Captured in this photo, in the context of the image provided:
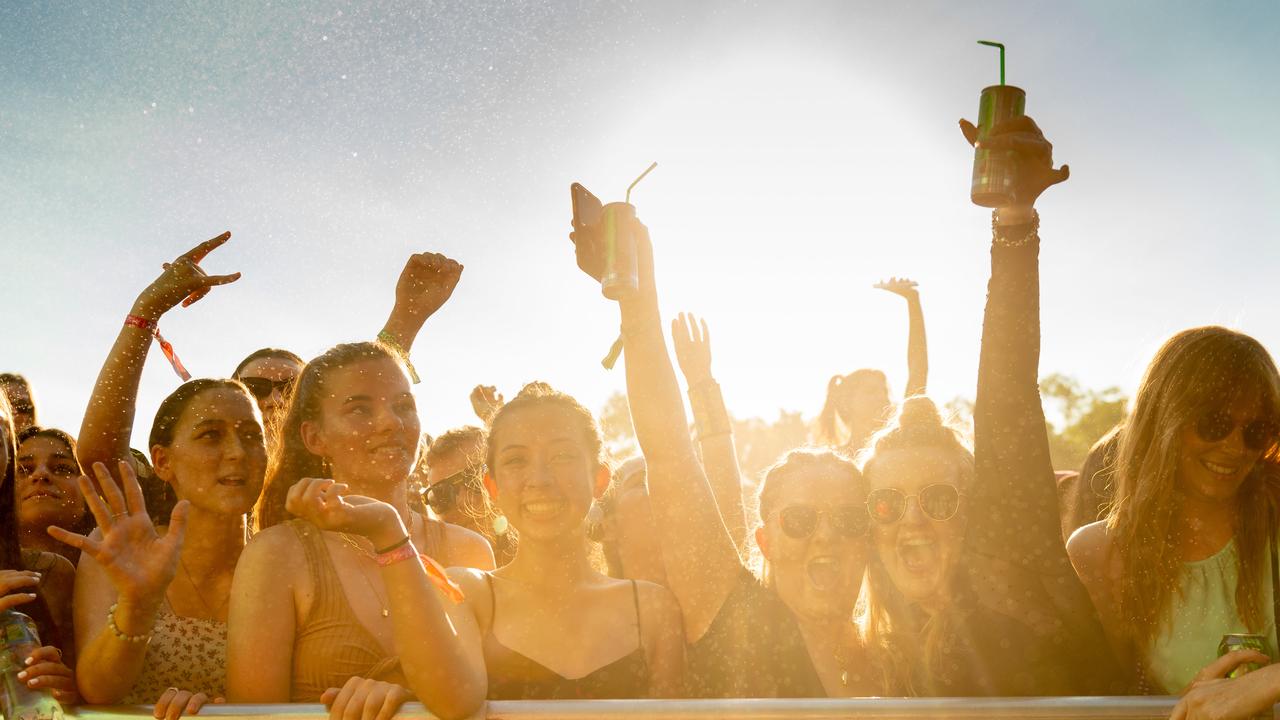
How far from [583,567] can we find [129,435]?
209cm

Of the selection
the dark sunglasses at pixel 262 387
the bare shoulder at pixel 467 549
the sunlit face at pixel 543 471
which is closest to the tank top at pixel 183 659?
the bare shoulder at pixel 467 549

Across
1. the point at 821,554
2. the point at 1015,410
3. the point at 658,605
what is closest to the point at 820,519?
the point at 821,554

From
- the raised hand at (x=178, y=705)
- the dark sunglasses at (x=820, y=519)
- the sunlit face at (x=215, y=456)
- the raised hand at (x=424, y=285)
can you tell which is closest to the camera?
the raised hand at (x=178, y=705)

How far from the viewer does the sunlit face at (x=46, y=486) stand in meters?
4.18

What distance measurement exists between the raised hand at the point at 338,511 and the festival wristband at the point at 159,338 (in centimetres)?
197

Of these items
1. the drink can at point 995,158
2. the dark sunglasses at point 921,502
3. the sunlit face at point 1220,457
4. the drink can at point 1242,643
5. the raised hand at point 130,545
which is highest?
the drink can at point 995,158

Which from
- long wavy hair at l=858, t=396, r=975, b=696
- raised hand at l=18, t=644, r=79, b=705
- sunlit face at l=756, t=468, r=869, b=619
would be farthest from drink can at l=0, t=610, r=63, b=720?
long wavy hair at l=858, t=396, r=975, b=696

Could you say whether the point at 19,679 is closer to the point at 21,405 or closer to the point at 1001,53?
the point at 21,405

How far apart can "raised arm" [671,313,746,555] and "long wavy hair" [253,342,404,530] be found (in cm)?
132

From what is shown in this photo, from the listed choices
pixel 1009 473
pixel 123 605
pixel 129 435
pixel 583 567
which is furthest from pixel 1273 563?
pixel 129 435

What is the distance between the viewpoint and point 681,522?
10.0 feet

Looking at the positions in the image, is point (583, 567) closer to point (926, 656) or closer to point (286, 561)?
point (286, 561)

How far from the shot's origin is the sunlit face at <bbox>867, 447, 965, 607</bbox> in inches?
125

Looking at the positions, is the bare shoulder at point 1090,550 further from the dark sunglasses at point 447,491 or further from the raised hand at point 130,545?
the dark sunglasses at point 447,491
